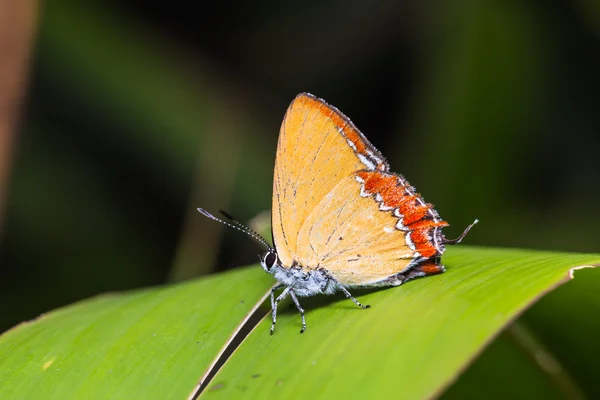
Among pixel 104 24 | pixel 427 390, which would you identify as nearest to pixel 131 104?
pixel 104 24

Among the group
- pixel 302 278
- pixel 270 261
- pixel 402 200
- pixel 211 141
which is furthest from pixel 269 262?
pixel 211 141

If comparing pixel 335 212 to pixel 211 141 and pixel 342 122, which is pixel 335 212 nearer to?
pixel 342 122

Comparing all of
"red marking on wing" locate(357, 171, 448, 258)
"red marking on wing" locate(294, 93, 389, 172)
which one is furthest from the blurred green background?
"red marking on wing" locate(294, 93, 389, 172)

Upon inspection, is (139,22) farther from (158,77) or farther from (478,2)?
(478,2)

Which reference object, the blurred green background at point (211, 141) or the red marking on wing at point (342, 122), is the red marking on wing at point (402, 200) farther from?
the blurred green background at point (211, 141)

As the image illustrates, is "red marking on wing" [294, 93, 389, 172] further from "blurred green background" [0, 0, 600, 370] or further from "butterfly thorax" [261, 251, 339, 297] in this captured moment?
"blurred green background" [0, 0, 600, 370]

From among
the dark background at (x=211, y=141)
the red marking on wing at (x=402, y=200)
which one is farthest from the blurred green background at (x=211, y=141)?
the red marking on wing at (x=402, y=200)

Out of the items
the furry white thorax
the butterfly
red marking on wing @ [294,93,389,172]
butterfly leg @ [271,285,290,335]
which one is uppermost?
red marking on wing @ [294,93,389,172]
